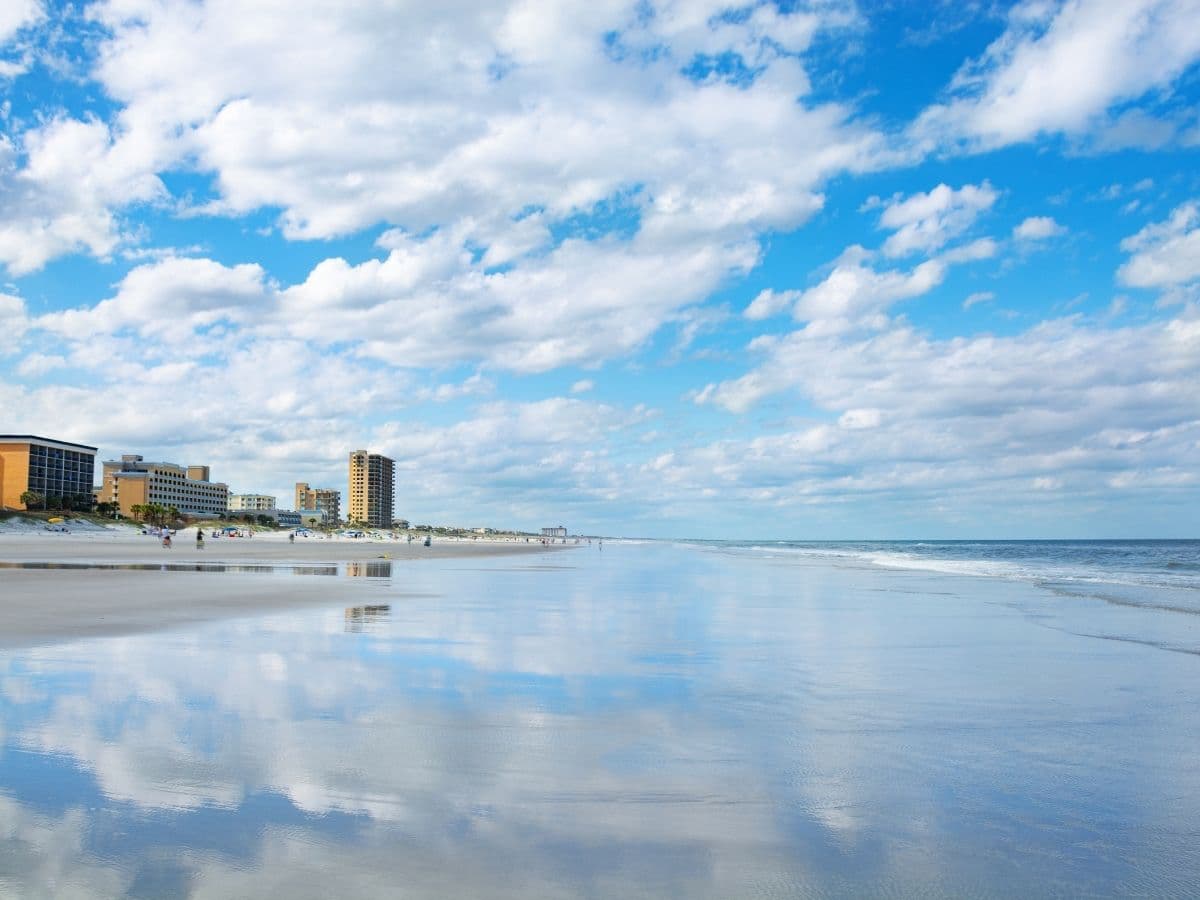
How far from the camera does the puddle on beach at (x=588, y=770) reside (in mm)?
4707

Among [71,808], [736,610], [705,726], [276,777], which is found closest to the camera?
[71,808]

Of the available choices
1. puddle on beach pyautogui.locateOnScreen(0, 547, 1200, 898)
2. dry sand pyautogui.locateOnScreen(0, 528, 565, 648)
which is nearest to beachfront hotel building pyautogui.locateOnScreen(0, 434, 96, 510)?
dry sand pyautogui.locateOnScreen(0, 528, 565, 648)

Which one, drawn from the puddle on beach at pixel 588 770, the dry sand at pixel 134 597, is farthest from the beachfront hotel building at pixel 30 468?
the puddle on beach at pixel 588 770

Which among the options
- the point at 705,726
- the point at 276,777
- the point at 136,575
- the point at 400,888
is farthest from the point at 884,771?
the point at 136,575

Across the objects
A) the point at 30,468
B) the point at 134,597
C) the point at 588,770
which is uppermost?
the point at 30,468

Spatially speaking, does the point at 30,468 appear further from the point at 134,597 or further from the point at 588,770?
the point at 588,770

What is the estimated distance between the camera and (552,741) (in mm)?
7543

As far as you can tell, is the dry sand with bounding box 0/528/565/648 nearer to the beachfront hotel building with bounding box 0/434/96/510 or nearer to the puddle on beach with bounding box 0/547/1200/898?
the puddle on beach with bounding box 0/547/1200/898

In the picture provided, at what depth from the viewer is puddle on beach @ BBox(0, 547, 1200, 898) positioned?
471 cm

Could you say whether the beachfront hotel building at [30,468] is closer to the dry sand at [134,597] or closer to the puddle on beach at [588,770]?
the dry sand at [134,597]

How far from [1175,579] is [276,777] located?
132 feet

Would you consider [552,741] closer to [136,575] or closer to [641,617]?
[641,617]

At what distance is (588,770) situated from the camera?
666 centimetres

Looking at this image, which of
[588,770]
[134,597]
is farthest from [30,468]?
[588,770]
